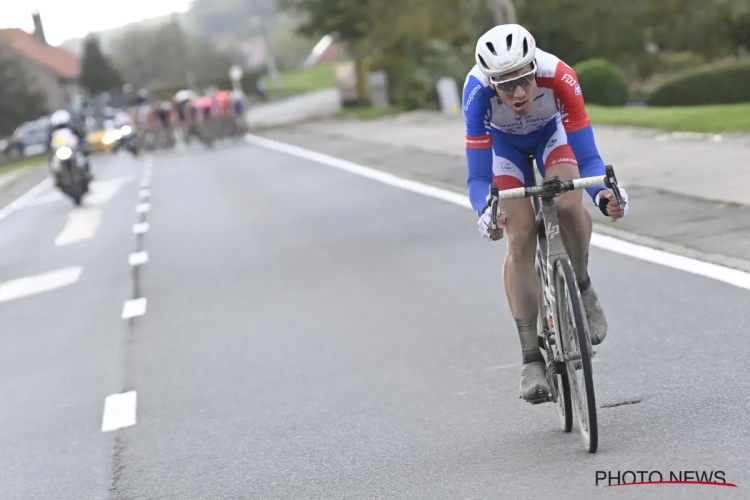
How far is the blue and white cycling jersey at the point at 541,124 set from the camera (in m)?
6.02

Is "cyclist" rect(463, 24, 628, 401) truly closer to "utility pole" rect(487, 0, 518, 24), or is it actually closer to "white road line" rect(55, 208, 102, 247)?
"white road line" rect(55, 208, 102, 247)

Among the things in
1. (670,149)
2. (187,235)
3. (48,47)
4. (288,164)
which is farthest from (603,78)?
(48,47)

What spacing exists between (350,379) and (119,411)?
1.32 meters

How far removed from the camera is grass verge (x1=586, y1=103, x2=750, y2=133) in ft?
63.0

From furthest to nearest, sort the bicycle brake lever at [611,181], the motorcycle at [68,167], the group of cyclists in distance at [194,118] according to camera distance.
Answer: the group of cyclists in distance at [194,118], the motorcycle at [68,167], the bicycle brake lever at [611,181]

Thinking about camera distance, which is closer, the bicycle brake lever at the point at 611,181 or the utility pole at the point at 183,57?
the bicycle brake lever at the point at 611,181

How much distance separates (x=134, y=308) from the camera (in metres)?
11.9

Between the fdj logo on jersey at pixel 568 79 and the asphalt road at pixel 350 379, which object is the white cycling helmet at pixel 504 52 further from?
the asphalt road at pixel 350 379

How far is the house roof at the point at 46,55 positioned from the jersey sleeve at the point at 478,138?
118m

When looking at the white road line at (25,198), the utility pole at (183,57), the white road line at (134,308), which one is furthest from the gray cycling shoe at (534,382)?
the utility pole at (183,57)

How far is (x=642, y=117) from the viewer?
921 inches

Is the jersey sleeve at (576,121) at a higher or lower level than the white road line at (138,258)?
higher

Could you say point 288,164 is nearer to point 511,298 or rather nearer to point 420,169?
point 420,169

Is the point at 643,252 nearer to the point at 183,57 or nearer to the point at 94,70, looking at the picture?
the point at 183,57
